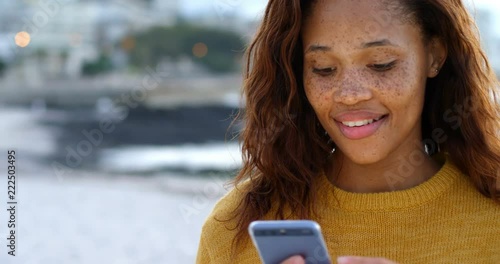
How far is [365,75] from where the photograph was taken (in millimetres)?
2033

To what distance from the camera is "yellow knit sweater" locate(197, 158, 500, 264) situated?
2.05m

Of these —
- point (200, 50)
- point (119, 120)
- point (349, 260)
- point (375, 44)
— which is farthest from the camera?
point (200, 50)

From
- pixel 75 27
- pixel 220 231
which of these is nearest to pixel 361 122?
pixel 220 231

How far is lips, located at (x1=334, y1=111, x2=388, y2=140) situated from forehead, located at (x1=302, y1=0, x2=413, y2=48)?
0.18m

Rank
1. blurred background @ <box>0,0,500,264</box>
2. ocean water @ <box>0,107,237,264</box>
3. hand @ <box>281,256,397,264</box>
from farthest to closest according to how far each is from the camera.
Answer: blurred background @ <box>0,0,500,264</box> < ocean water @ <box>0,107,237,264</box> < hand @ <box>281,256,397,264</box>

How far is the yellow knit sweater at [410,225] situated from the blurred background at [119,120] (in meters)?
0.40

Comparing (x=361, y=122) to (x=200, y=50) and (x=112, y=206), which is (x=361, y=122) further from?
(x=200, y=50)

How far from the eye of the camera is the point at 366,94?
2.01 metres

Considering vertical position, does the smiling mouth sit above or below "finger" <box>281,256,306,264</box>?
above

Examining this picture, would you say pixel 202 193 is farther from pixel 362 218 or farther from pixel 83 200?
pixel 362 218

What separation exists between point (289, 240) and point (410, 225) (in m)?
0.66

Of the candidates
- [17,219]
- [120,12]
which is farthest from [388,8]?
[120,12]

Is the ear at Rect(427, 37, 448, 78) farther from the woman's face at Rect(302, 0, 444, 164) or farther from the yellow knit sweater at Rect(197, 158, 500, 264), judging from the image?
the yellow knit sweater at Rect(197, 158, 500, 264)

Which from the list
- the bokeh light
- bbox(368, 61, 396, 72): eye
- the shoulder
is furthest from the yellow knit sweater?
the bokeh light
